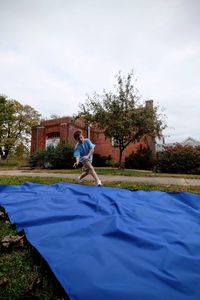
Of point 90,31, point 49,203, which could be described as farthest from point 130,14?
point 49,203

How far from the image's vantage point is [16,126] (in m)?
28.4

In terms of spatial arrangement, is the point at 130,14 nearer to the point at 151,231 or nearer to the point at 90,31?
the point at 90,31

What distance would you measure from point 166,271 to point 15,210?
2.32 meters

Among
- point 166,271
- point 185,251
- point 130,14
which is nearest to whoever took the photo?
point 166,271

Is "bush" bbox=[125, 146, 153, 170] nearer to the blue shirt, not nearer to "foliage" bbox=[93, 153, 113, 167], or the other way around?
"foliage" bbox=[93, 153, 113, 167]

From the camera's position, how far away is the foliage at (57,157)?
15750 millimetres

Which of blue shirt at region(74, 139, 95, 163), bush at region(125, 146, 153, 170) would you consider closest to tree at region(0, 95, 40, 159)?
bush at region(125, 146, 153, 170)

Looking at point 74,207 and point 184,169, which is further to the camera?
point 184,169

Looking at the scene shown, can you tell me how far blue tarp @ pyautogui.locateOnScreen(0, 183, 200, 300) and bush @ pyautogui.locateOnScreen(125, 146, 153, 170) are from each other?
13050 millimetres

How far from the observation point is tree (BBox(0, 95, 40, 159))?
2591 centimetres

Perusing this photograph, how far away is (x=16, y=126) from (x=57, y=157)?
1516 centimetres

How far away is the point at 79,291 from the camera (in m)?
1.37

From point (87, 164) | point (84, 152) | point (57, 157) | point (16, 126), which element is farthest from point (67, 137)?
point (87, 164)

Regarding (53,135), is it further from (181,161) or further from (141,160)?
(181,161)
